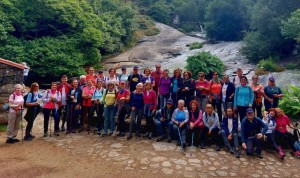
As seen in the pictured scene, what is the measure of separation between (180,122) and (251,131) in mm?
1965

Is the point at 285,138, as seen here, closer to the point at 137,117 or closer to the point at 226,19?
the point at 137,117

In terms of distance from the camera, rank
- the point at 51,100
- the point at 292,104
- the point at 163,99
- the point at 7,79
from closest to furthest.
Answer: the point at 51,100 → the point at 163,99 → the point at 7,79 → the point at 292,104

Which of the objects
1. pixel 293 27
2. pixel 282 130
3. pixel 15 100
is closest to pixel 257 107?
pixel 282 130

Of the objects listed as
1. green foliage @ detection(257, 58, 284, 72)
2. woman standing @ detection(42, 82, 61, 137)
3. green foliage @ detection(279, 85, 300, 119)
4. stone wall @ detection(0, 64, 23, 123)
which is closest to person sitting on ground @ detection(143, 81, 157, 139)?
woman standing @ detection(42, 82, 61, 137)

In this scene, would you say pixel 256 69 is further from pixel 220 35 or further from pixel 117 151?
pixel 117 151

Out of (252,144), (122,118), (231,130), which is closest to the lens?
(252,144)

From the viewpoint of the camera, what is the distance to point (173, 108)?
8.59m

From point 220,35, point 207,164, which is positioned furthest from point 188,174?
point 220,35

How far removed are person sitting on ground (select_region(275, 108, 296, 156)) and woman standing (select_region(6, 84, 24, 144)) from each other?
24.7 feet

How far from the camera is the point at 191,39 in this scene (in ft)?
110

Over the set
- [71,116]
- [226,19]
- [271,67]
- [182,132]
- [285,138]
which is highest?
[226,19]

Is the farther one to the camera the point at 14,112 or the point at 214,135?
the point at 14,112

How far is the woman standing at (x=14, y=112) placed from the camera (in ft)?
27.5

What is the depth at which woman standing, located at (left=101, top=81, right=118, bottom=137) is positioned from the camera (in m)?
8.70
